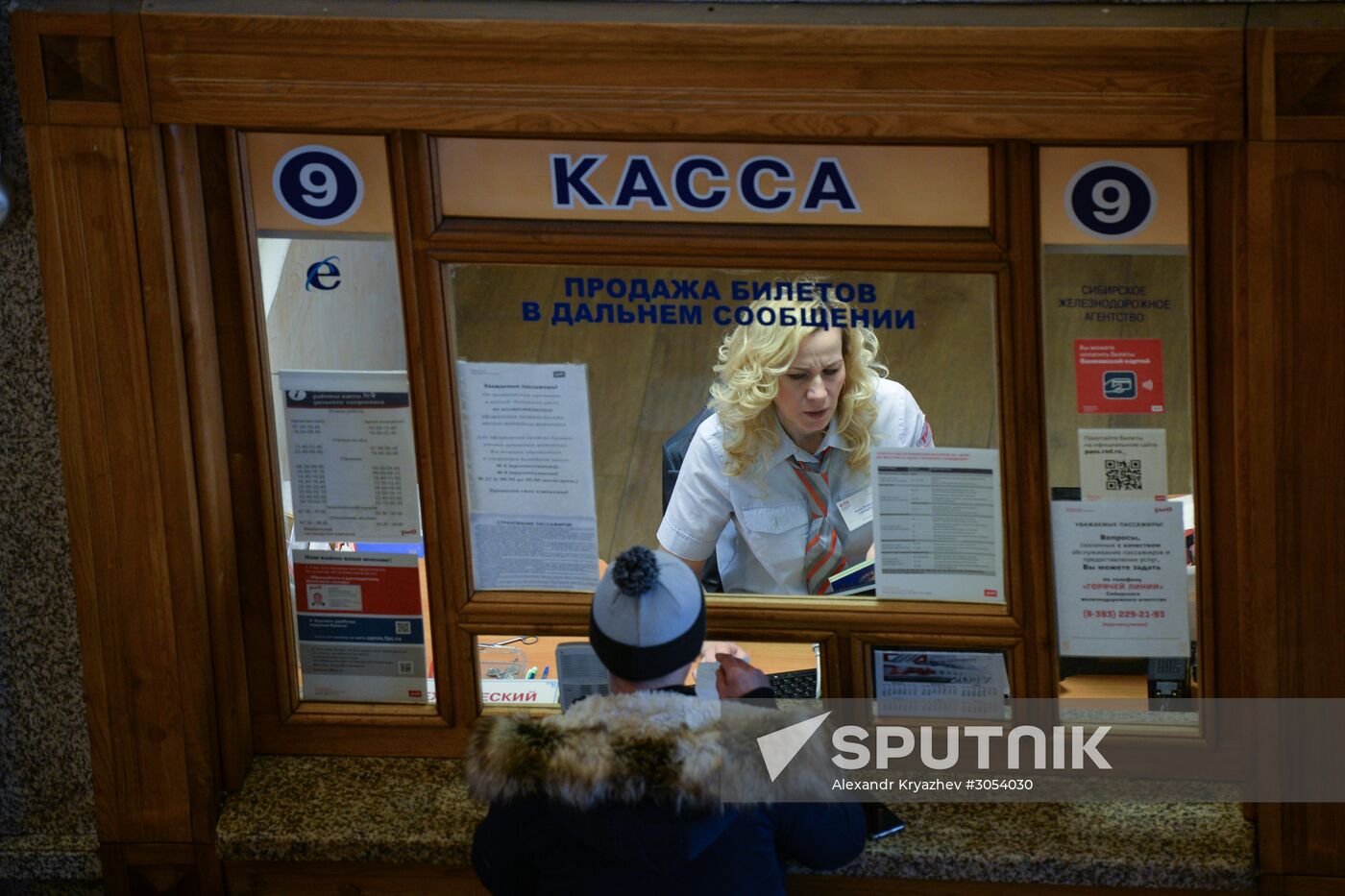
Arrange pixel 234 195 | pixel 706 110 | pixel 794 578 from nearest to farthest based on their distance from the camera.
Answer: pixel 706 110, pixel 234 195, pixel 794 578

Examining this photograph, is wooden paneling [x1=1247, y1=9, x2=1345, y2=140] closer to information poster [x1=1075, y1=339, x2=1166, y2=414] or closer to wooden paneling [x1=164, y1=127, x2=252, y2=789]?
information poster [x1=1075, y1=339, x2=1166, y2=414]

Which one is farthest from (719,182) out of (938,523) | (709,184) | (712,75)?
(938,523)

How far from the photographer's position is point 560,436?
3406 millimetres

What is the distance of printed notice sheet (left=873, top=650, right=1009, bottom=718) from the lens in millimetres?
3459

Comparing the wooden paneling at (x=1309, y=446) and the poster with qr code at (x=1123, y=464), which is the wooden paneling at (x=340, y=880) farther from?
the wooden paneling at (x=1309, y=446)

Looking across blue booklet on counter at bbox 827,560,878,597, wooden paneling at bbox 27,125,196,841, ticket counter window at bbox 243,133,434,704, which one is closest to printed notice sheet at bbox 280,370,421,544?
ticket counter window at bbox 243,133,434,704

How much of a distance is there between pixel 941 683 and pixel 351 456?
144cm

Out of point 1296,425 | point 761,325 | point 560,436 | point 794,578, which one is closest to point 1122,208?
point 1296,425

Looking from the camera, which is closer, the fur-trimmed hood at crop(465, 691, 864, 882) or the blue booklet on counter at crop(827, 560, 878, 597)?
the fur-trimmed hood at crop(465, 691, 864, 882)

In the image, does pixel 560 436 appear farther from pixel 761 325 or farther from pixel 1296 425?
pixel 1296 425

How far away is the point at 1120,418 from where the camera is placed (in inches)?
129

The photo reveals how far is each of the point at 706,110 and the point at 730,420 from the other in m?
0.73

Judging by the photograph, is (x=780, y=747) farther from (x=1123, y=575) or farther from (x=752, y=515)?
(x=1123, y=575)

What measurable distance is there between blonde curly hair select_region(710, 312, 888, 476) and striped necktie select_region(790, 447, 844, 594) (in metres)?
0.08
